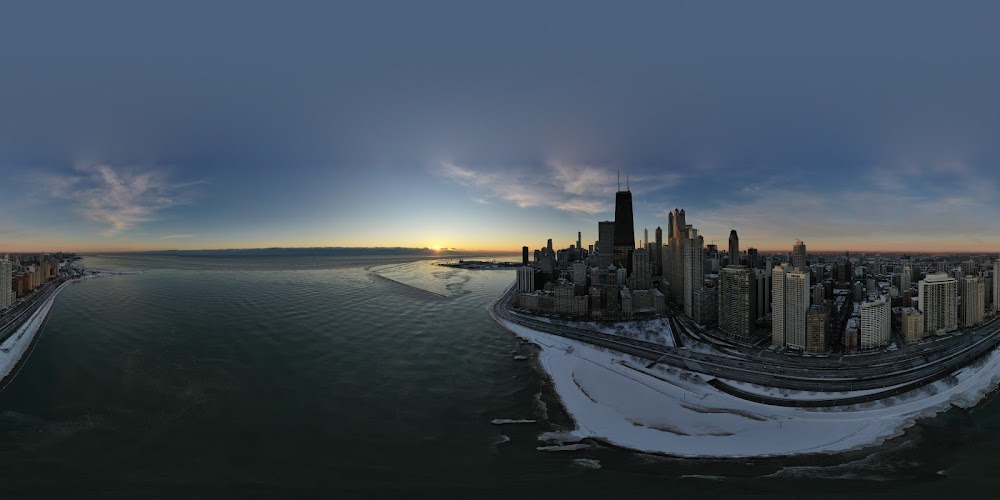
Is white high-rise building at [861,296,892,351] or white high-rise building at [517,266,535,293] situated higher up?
white high-rise building at [517,266,535,293]

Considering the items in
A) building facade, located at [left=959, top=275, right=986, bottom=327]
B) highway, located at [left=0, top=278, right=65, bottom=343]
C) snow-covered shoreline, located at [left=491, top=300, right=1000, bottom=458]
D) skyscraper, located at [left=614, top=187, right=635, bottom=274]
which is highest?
skyscraper, located at [left=614, top=187, right=635, bottom=274]

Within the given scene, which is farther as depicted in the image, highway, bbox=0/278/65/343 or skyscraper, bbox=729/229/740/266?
skyscraper, bbox=729/229/740/266

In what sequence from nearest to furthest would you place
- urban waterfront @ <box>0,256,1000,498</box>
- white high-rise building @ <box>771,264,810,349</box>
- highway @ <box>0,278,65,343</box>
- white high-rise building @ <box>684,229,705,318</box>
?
urban waterfront @ <box>0,256,1000,498</box>
white high-rise building @ <box>771,264,810,349</box>
highway @ <box>0,278,65,343</box>
white high-rise building @ <box>684,229,705,318</box>

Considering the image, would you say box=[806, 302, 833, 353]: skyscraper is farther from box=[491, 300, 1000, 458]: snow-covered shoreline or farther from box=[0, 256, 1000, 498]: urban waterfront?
box=[0, 256, 1000, 498]: urban waterfront

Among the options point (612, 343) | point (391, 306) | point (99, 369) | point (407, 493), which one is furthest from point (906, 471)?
point (391, 306)

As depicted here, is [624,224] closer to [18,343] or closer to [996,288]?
[996,288]

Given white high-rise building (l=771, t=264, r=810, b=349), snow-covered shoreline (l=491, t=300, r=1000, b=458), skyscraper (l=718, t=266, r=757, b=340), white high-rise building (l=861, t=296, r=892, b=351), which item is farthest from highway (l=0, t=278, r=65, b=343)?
white high-rise building (l=861, t=296, r=892, b=351)

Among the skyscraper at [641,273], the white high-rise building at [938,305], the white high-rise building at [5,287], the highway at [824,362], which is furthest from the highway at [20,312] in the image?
the white high-rise building at [938,305]
